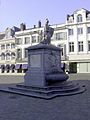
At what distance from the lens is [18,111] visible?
9.20 metres

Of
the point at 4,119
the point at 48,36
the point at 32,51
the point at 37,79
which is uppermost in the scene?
the point at 48,36

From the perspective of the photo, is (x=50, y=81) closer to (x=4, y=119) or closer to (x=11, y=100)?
(x=11, y=100)

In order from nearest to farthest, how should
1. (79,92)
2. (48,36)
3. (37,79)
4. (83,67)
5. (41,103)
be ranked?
(41,103) → (79,92) → (37,79) → (48,36) → (83,67)

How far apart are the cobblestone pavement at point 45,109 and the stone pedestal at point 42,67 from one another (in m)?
2.73

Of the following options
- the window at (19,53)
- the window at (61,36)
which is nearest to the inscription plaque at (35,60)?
the window at (61,36)

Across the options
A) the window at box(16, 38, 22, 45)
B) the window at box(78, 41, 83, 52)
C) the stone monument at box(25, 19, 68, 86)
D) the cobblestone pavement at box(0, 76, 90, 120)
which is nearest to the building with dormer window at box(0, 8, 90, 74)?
the window at box(78, 41, 83, 52)

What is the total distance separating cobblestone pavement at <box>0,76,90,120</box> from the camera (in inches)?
327

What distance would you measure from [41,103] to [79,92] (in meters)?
3.73

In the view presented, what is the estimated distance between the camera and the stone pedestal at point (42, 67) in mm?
14711

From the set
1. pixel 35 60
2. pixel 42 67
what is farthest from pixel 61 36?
pixel 42 67

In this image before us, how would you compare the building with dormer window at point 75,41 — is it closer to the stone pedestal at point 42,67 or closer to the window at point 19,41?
the window at point 19,41

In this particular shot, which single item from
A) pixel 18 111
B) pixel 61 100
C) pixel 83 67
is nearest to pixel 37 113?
pixel 18 111

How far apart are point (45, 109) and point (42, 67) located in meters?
5.54

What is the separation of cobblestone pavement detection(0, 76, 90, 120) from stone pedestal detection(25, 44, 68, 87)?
2.73 m
